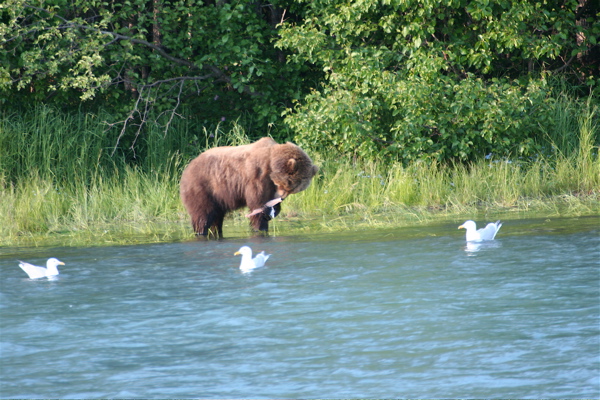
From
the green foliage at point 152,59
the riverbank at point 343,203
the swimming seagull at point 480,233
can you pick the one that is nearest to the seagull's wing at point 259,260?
the swimming seagull at point 480,233

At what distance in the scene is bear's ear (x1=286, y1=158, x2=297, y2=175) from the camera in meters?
9.35

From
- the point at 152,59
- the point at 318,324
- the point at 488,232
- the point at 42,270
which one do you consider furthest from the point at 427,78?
the point at 318,324

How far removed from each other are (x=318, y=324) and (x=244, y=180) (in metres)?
4.45

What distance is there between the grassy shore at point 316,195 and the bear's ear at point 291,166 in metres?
0.82

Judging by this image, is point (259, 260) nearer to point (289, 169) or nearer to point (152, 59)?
point (289, 169)

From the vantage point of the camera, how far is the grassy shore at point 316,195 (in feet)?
34.2

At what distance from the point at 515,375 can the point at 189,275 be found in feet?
11.5

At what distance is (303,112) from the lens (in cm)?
1371

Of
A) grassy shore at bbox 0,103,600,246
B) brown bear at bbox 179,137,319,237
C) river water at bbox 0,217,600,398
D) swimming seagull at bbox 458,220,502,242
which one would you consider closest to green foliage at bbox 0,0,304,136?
grassy shore at bbox 0,103,600,246

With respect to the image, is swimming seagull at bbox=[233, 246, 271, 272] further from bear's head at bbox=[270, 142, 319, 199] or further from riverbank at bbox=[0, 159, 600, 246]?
riverbank at bbox=[0, 159, 600, 246]

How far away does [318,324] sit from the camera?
5.32 metres

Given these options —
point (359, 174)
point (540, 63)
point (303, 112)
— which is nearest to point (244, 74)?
point (303, 112)

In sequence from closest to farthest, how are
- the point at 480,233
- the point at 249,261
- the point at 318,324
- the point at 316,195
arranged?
the point at 318,324
the point at 249,261
the point at 480,233
the point at 316,195

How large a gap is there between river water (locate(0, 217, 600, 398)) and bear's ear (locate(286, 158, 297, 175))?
1.38 metres
